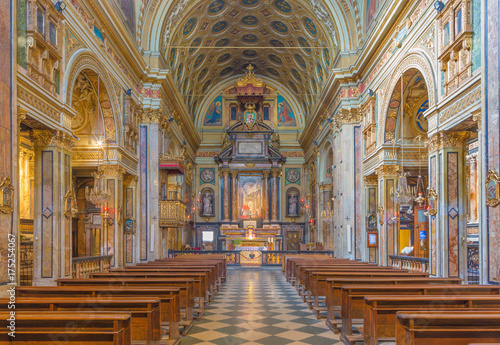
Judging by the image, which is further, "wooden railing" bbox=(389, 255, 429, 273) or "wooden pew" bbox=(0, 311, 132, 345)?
"wooden railing" bbox=(389, 255, 429, 273)

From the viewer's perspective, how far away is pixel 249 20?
25.2 metres

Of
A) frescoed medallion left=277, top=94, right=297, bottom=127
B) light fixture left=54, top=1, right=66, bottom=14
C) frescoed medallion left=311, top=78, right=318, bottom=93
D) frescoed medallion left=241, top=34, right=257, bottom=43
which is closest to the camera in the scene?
light fixture left=54, top=1, right=66, bottom=14

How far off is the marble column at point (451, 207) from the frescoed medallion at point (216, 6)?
14586mm

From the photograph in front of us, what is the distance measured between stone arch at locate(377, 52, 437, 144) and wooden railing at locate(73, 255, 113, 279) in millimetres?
9935

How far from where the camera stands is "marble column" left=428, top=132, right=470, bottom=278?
35.7 ft

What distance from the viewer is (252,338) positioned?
7023mm

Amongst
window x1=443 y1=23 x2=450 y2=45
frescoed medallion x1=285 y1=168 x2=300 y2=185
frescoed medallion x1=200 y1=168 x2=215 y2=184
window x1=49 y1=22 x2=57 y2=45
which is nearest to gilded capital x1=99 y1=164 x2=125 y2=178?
window x1=49 y1=22 x2=57 y2=45

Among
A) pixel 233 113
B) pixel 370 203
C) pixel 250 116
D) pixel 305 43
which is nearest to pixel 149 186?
pixel 370 203

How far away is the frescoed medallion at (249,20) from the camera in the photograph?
24.9 metres

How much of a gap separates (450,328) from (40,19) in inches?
377

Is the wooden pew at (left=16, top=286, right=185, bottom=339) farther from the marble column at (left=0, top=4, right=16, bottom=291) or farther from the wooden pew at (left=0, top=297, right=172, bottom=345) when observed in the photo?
the marble column at (left=0, top=4, right=16, bottom=291)

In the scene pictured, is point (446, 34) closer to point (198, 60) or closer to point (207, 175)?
point (198, 60)

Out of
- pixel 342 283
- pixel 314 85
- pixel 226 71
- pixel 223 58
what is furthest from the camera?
pixel 226 71

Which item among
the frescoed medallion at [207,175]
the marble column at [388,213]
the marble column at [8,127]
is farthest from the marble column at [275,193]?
the marble column at [8,127]
